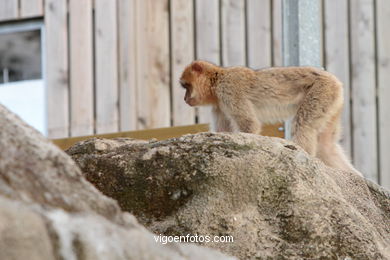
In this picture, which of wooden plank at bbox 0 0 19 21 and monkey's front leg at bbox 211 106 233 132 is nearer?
monkey's front leg at bbox 211 106 233 132

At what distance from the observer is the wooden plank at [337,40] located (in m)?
8.05

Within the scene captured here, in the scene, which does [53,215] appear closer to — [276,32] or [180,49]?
[276,32]

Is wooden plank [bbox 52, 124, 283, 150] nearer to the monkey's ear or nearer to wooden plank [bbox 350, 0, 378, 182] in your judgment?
the monkey's ear

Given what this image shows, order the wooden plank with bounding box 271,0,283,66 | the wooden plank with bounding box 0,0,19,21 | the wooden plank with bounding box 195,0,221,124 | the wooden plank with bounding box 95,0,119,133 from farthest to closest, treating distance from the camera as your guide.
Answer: the wooden plank with bounding box 0,0,19,21 → the wooden plank with bounding box 95,0,119,133 → the wooden plank with bounding box 195,0,221,124 → the wooden plank with bounding box 271,0,283,66

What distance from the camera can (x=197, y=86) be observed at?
6484 mm

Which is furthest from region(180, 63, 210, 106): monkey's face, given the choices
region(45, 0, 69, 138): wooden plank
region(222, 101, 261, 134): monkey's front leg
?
region(45, 0, 69, 138): wooden plank

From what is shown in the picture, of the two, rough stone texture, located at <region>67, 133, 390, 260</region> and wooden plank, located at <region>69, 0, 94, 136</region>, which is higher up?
wooden plank, located at <region>69, 0, 94, 136</region>

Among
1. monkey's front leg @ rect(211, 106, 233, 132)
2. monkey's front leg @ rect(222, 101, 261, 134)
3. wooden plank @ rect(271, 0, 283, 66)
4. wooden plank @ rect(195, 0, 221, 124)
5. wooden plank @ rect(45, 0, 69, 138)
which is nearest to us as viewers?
monkey's front leg @ rect(222, 101, 261, 134)

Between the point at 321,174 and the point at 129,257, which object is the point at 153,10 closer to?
the point at 321,174

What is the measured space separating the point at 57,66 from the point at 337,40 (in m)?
3.26

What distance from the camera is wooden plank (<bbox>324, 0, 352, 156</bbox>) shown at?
26.4ft

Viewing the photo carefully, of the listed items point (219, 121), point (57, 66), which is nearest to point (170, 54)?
point (57, 66)

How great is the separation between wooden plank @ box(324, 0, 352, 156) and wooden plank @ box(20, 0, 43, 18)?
3.40 m

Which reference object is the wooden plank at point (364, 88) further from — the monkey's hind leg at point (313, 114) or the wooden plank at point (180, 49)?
the monkey's hind leg at point (313, 114)
